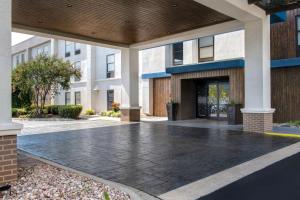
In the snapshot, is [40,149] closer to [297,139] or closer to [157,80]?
[297,139]

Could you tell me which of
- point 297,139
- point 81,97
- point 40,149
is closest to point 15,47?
point 81,97

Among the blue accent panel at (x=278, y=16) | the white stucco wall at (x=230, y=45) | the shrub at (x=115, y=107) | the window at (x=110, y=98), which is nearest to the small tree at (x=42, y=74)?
the shrub at (x=115, y=107)

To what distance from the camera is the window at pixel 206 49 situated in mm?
17719

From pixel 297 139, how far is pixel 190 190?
6.88 metres

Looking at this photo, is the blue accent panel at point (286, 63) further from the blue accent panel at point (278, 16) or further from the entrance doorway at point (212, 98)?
the entrance doorway at point (212, 98)

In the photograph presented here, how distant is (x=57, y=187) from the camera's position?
14.4 feet

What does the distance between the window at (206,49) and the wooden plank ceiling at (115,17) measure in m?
3.94

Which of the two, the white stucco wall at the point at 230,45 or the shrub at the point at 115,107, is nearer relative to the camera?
the white stucco wall at the point at 230,45

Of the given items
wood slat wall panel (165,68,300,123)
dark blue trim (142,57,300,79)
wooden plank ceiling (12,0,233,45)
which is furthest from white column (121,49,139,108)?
wood slat wall panel (165,68,300,123)

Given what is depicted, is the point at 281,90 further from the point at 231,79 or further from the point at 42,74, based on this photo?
the point at 42,74

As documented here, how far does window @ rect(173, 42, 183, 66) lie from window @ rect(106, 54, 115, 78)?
283 inches

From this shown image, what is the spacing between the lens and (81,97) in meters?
28.5

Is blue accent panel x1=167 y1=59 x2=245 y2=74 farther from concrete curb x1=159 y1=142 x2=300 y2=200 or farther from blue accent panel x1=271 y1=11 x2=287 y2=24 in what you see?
concrete curb x1=159 y1=142 x2=300 y2=200

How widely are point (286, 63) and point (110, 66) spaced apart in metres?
15.7
